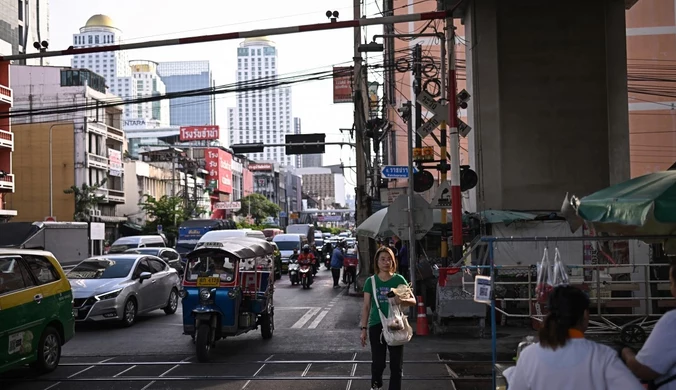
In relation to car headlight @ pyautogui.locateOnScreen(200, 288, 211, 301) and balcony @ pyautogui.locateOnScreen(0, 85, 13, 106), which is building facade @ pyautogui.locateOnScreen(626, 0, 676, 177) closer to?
car headlight @ pyautogui.locateOnScreen(200, 288, 211, 301)

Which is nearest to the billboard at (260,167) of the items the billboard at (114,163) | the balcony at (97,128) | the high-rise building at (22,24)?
the high-rise building at (22,24)

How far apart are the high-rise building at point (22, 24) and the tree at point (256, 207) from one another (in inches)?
1482

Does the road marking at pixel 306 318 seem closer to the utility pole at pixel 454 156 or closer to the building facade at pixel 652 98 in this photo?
the utility pole at pixel 454 156

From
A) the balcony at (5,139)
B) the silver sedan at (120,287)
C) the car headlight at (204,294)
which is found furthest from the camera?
the balcony at (5,139)

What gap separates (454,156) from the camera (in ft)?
49.9

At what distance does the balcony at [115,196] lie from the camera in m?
63.8

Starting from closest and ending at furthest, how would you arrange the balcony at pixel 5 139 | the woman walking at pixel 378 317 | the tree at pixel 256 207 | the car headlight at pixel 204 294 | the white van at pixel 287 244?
the woman walking at pixel 378 317 → the car headlight at pixel 204 294 → the white van at pixel 287 244 → the balcony at pixel 5 139 → the tree at pixel 256 207

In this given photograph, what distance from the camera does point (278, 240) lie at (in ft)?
139

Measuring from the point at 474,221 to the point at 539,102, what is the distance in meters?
Result: 3.80

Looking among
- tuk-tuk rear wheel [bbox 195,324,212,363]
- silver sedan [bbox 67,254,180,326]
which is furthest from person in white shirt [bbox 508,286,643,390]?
silver sedan [bbox 67,254,180,326]

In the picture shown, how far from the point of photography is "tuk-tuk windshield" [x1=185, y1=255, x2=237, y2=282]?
42.3ft

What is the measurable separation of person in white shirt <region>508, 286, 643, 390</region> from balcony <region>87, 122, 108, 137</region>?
59.7 metres

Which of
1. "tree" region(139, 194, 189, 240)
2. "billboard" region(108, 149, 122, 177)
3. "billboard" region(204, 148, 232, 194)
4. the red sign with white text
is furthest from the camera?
the red sign with white text

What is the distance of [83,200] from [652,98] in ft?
Answer: 131
